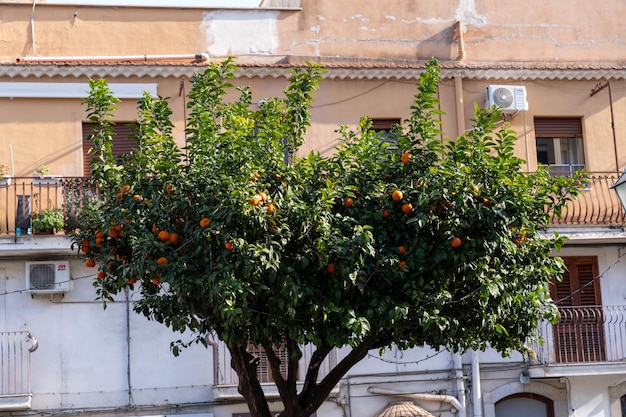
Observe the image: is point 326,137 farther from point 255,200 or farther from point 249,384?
point 255,200

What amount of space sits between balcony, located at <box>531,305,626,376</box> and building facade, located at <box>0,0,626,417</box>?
4 cm

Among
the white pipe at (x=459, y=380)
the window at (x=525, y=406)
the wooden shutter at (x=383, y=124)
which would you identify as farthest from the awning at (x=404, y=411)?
the wooden shutter at (x=383, y=124)

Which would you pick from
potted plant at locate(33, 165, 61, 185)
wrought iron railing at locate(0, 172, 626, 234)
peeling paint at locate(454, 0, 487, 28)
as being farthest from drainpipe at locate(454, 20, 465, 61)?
potted plant at locate(33, 165, 61, 185)

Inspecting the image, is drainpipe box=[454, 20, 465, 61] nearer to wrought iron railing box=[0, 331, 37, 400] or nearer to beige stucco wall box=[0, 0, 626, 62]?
beige stucco wall box=[0, 0, 626, 62]

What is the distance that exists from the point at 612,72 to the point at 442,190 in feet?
38.7

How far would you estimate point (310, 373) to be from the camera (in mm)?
14297

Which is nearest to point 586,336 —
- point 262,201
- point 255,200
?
point 262,201

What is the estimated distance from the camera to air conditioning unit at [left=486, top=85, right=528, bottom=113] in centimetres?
2236

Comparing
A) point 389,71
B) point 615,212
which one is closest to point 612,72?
point 615,212

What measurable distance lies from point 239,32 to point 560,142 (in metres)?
6.76

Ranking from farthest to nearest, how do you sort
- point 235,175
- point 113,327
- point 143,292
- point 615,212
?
point 615,212
point 113,327
point 143,292
point 235,175

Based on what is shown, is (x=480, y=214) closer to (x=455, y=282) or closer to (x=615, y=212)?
(x=455, y=282)

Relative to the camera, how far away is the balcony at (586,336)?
22266mm

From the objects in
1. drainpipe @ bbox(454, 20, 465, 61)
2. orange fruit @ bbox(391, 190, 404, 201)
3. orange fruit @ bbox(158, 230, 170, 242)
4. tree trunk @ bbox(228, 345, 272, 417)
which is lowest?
tree trunk @ bbox(228, 345, 272, 417)
